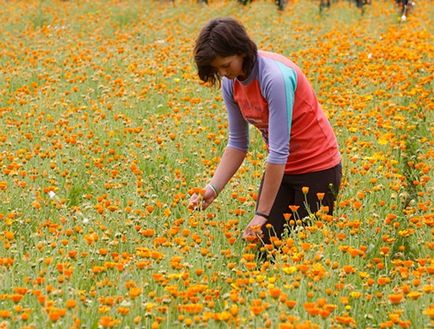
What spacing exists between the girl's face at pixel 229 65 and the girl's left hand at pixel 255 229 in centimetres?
77

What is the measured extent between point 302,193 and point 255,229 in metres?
0.69

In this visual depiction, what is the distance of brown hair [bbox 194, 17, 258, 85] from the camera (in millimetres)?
3945

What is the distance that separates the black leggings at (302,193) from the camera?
4.66 meters

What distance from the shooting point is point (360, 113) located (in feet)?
23.2

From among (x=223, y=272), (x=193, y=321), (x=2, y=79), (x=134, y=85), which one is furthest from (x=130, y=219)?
(x=2, y=79)

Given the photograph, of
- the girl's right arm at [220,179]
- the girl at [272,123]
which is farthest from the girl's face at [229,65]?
the girl's right arm at [220,179]

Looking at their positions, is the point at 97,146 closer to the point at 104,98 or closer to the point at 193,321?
the point at 104,98

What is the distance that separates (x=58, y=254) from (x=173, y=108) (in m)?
3.67

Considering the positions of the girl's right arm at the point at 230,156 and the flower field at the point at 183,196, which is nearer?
the flower field at the point at 183,196

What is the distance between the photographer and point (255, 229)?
13.5 feet

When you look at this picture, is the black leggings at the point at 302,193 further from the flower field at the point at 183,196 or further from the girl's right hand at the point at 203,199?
the girl's right hand at the point at 203,199

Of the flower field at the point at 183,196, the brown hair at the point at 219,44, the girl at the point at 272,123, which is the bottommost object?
the flower field at the point at 183,196

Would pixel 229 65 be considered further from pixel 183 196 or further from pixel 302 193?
pixel 183 196

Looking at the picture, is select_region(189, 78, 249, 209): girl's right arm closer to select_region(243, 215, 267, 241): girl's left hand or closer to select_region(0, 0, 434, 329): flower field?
select_region(0, 0, 434, 329): flower field
